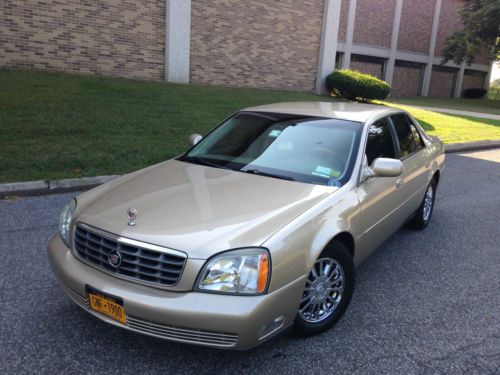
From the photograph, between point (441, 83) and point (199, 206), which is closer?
point (199, 206)

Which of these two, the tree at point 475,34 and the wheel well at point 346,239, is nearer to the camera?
the wheel well at point 346,239

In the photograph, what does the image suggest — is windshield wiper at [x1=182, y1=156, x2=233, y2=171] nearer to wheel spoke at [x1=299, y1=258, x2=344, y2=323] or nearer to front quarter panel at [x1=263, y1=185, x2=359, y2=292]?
front quarter panel at [x1=263, y1=185, x2=359, y2=292]

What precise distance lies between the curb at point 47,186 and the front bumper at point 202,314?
158 inches

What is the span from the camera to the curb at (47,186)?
235 inches

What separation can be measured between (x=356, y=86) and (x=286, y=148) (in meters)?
14.1

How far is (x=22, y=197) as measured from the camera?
5988 millimetres

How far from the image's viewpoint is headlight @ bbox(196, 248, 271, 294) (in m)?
Answer: 2.48

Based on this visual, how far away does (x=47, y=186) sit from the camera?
6.24 m

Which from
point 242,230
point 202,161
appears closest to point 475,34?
point 202,161

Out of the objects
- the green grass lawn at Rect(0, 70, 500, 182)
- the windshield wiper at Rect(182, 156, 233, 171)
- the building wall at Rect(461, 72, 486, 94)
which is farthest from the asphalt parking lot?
the building wall at Rect(461, 72, 486, 94)

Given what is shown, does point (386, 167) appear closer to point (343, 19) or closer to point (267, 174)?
point (267, 174)

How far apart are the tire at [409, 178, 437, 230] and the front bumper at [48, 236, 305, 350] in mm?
3183

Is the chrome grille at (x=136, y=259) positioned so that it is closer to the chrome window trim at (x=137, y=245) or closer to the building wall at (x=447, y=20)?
the chrome window trim at (x=137, y=245)

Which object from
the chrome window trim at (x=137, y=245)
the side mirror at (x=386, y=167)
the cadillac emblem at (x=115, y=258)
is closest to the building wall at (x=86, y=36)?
the chrome window trim at (x=137, y=245)
